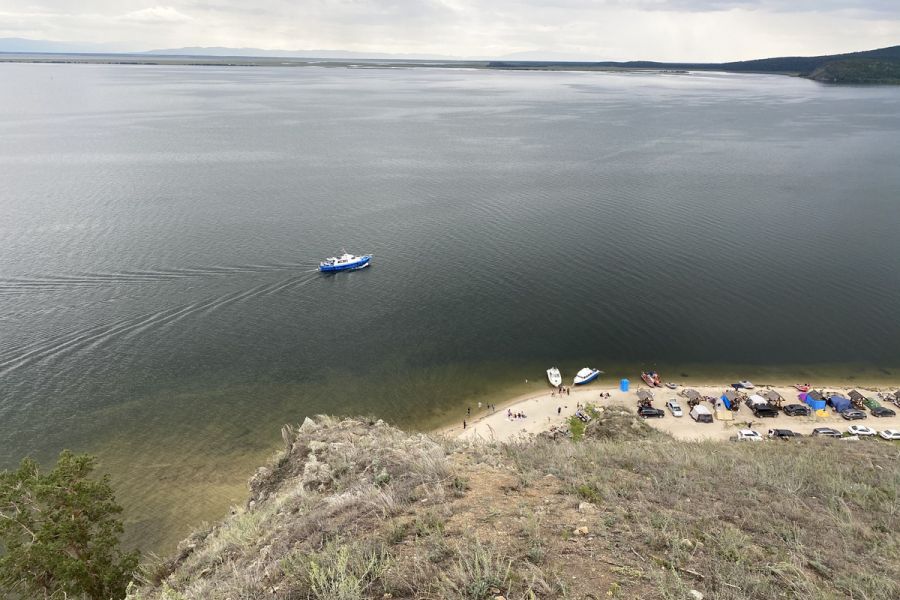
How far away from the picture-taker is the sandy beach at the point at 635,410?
32.9 metres

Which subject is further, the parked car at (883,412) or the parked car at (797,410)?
the parked car at (797,410)

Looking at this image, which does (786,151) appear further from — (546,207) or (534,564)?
(534,564)

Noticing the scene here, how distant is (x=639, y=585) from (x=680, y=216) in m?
70.0

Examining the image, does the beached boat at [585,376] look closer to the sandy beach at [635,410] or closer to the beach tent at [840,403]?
the sandy beach at [635,410]

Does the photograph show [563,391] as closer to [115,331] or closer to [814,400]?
[814,400]

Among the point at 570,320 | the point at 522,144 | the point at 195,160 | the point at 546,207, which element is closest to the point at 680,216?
the point at 546,207

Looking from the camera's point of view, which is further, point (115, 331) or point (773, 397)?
point (115, 331)

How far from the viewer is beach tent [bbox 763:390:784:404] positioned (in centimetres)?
3515

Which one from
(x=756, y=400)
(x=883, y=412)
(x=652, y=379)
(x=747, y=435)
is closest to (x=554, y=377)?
(x=652, y=379)

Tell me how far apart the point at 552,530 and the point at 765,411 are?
105ft

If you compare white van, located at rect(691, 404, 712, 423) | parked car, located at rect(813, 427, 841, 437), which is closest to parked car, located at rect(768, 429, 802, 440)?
parked car, located at rect(813, 427, 841, 437)

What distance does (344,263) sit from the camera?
174 feet

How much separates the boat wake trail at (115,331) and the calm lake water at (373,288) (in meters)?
0.20

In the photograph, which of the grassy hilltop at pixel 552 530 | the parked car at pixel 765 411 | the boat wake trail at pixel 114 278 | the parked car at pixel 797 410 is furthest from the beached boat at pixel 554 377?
the boat wake trail at pixel 114 278
